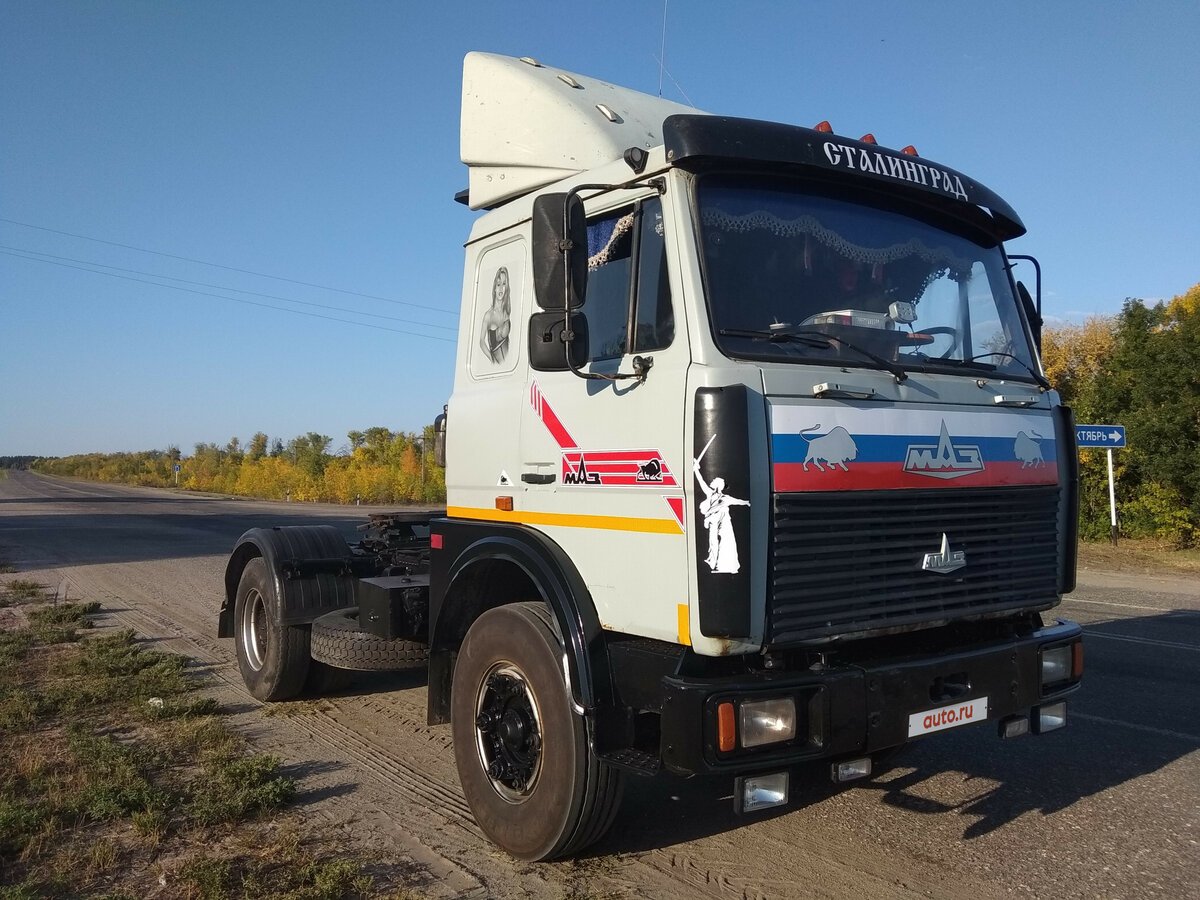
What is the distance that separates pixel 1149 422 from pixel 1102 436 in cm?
249

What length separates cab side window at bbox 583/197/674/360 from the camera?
346 centimetres

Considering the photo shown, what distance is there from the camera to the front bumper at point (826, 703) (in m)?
3.01

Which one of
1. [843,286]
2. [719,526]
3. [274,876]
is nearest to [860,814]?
[719,526]

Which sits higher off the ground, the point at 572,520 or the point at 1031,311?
the point at 1031,311

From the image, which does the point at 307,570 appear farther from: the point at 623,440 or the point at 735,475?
the point at 735,475

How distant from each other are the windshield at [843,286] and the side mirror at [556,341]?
0.52 metres

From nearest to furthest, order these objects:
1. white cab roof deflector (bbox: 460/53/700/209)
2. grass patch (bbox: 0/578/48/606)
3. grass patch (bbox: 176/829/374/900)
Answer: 1. grass patch (bbox: 176/829/374/900)
2. white cab roof deflector (bbox: 460/53/700/209)
3. grass patch (bbox: 0/578/48/606)

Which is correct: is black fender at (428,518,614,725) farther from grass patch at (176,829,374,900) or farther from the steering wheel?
the steering wheel

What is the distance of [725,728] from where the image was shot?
3004mm

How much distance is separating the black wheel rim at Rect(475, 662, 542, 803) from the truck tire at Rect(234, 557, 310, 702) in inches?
103

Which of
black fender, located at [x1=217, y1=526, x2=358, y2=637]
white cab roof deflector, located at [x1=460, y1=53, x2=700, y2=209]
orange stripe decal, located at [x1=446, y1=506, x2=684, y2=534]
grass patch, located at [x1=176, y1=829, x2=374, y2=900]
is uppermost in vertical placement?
white cab roof deflector, located at [x1=460, y1=53, x2=700, y2=209]

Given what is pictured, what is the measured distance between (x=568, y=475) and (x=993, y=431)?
1751 millimetres

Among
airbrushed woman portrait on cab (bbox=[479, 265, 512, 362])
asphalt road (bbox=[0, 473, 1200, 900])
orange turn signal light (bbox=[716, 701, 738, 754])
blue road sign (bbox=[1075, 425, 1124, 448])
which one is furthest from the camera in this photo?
blue road sign (bbox=[1075, 425, 1124, 448])

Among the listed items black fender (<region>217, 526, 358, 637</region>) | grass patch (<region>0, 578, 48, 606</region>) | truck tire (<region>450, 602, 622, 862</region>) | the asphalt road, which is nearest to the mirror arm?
truck tire (<region>450, 602, 622, 862</region>)
